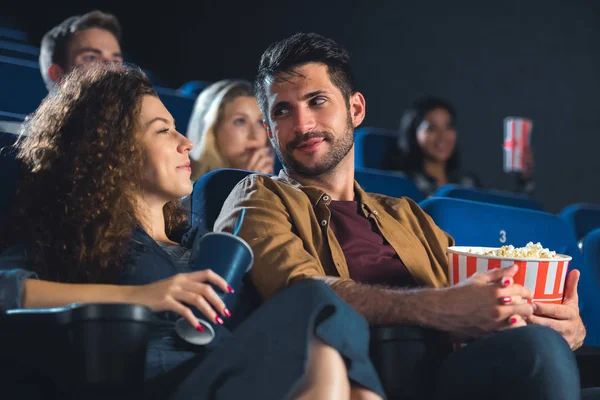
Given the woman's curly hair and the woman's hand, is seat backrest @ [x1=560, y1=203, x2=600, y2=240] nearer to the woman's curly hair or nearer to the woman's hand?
the woman's curly hair

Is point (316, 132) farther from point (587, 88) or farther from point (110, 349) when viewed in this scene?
point (587, 88)

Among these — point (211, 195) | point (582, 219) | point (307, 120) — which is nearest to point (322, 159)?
point (307, 120)

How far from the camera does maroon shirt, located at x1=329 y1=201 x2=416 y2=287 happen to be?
109cm

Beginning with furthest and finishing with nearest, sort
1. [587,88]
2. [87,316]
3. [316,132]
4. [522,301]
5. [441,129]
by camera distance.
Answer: [587,88] → [441,129] → [316,132] → [522,301] → [87,316]

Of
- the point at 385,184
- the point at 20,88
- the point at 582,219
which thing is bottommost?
the point at 582,219

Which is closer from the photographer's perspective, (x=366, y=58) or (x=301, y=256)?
(x=301, y=256)

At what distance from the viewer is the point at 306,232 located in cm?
105

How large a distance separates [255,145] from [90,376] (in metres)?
1.15

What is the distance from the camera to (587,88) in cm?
290

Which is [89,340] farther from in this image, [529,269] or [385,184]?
[385,184]

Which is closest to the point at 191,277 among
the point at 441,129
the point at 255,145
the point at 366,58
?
the point at 255,145

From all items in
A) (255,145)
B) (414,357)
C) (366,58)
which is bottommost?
(414,357)

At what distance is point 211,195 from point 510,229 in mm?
544

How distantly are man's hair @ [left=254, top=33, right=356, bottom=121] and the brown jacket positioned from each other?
15 cm
